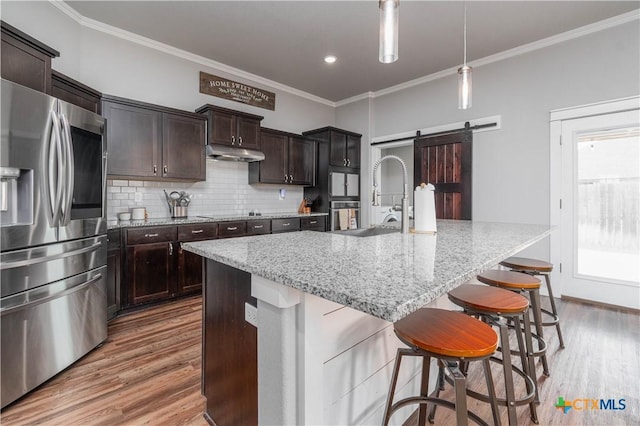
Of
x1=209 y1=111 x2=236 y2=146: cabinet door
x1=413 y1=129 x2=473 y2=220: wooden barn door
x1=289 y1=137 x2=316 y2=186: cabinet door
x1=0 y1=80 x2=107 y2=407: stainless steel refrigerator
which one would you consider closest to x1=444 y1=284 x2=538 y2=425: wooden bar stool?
x1=0 y1=80 x2=107 y2=407: stainless steel refrigerator

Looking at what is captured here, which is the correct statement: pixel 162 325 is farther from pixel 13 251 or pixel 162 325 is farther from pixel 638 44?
pixel 638 44

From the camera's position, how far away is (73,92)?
260 centimetres

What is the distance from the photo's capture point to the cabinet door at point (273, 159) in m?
4.42

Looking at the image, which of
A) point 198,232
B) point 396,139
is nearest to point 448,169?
point 396,139

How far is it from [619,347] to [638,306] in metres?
1.21

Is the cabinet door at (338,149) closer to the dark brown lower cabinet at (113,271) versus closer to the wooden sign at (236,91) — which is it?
the wooden sign at (236,91)

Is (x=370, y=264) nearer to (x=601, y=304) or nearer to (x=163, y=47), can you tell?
(x=601, y=304)

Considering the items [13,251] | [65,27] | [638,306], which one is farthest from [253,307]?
[638,306]

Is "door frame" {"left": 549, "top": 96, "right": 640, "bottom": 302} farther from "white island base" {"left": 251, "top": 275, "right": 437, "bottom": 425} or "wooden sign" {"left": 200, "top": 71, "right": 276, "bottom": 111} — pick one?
"wooden sign" {"left": 200, "top": 71, "right": 276, "bottom": 111}

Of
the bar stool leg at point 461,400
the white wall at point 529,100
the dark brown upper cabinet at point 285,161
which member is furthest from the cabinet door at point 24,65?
the white wall at point 529,100

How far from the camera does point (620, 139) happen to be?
3178mm

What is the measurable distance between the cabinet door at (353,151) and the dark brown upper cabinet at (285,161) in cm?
63

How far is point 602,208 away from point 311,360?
155 inches

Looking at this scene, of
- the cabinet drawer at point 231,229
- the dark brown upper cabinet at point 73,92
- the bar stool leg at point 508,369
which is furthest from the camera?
the cabinet drawer at point 231,229
